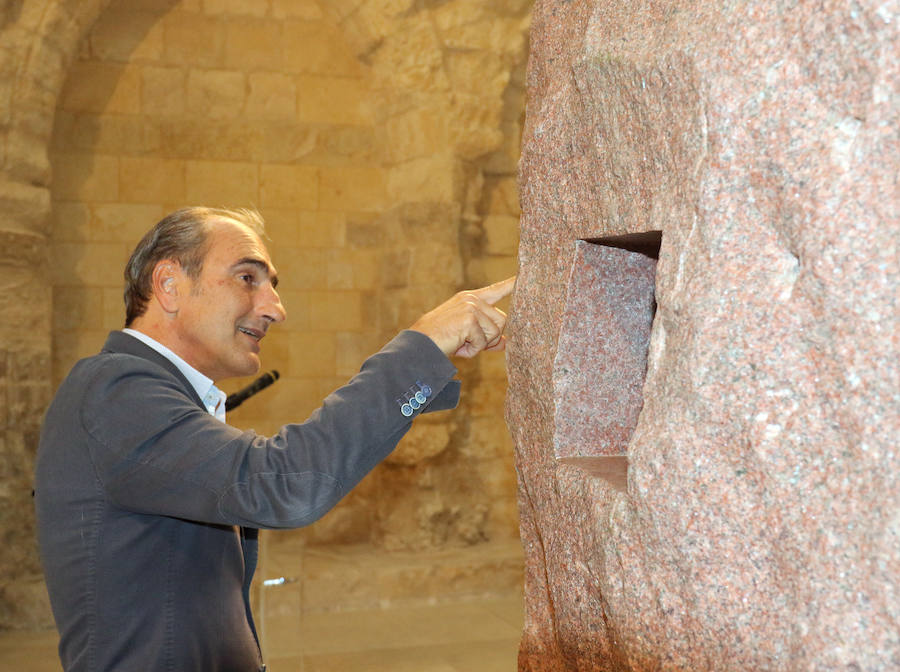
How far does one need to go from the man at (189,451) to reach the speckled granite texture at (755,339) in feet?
1.20

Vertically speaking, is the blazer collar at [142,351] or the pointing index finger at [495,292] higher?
the pointing index finger at [495,292]

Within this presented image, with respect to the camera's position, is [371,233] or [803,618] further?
[371,233]

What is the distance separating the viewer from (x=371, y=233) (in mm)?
6398

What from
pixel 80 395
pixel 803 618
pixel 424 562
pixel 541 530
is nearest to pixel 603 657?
pixel 541 530

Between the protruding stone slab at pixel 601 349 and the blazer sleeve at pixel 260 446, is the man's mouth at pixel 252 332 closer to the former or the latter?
the blazer sleeve at pixel 260 446

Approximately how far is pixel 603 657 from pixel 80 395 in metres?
0.95

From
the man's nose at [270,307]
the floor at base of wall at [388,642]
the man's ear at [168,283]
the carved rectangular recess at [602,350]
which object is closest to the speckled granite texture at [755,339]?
the carved rectangular recess at [602,350]

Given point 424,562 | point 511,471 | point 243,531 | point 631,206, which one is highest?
point 631,206

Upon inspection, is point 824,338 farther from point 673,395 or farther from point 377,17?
point 377,17

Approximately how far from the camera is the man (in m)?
1.42

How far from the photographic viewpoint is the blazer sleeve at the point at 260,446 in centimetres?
140

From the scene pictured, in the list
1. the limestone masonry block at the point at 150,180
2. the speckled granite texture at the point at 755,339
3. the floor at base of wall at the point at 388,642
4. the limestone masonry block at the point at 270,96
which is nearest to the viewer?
the speckled granite texture at the point at 755,339

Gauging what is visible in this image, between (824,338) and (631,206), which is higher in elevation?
(631,206)

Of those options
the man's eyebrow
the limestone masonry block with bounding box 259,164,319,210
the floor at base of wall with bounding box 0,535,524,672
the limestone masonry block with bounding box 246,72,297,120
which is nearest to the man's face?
the man's eyebrow
